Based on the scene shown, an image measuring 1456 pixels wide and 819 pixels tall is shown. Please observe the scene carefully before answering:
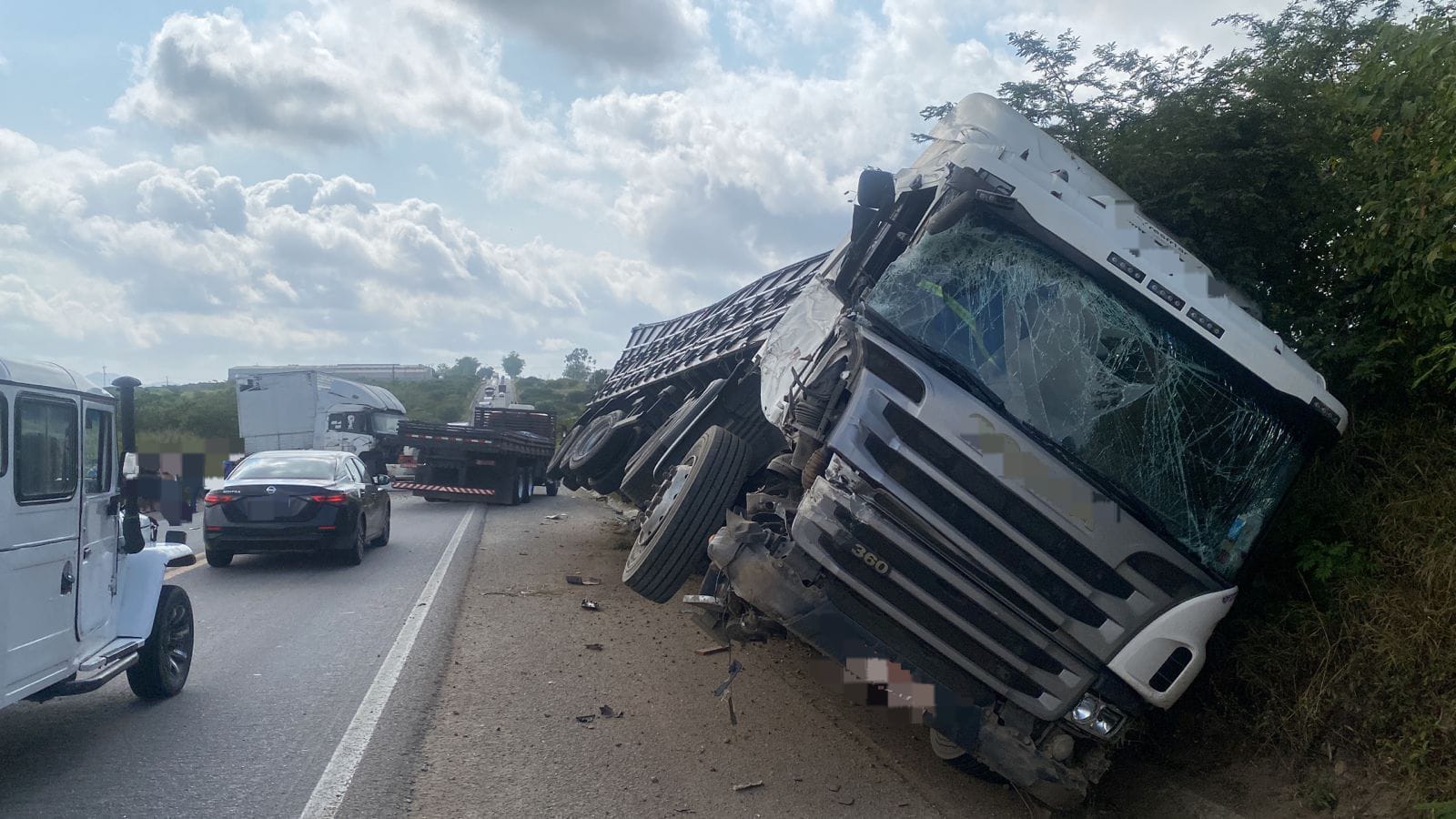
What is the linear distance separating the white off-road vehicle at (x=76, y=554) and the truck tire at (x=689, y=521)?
2898 mm

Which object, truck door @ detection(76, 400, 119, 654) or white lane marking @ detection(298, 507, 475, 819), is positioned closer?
white lane marking @ detection(298, 507, 475, 819)

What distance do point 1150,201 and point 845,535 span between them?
16.7 feet

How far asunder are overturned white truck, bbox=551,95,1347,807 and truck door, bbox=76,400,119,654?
3.35m

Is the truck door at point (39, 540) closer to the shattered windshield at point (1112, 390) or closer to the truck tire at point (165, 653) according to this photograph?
the truck tire at point (165, 653)

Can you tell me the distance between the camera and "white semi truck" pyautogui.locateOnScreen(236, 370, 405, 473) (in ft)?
86.3

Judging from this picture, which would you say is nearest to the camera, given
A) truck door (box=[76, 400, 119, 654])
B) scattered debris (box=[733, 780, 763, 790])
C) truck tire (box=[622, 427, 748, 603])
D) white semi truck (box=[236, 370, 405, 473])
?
scattered debris (box=[733, 780, 763, 790])

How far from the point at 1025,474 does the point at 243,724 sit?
4556mm

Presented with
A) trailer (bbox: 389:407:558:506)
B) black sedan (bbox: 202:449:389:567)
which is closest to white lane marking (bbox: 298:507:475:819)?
black sedan (bbox: 202:449:389:567)

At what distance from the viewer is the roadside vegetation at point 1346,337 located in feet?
15.9

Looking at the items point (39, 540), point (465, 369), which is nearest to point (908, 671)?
point (39, 540)

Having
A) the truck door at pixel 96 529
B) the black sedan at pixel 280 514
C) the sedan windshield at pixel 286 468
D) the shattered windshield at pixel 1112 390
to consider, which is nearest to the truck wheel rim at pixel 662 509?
the shattered windshield at pixel 1112 390

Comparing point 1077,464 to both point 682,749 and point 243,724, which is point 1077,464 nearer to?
point 682,749

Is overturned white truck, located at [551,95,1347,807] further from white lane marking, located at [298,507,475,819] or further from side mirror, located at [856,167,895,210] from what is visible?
white lane marking, located at [298,507,475,819]

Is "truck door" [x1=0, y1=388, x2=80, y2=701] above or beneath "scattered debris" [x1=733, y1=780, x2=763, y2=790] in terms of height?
above
